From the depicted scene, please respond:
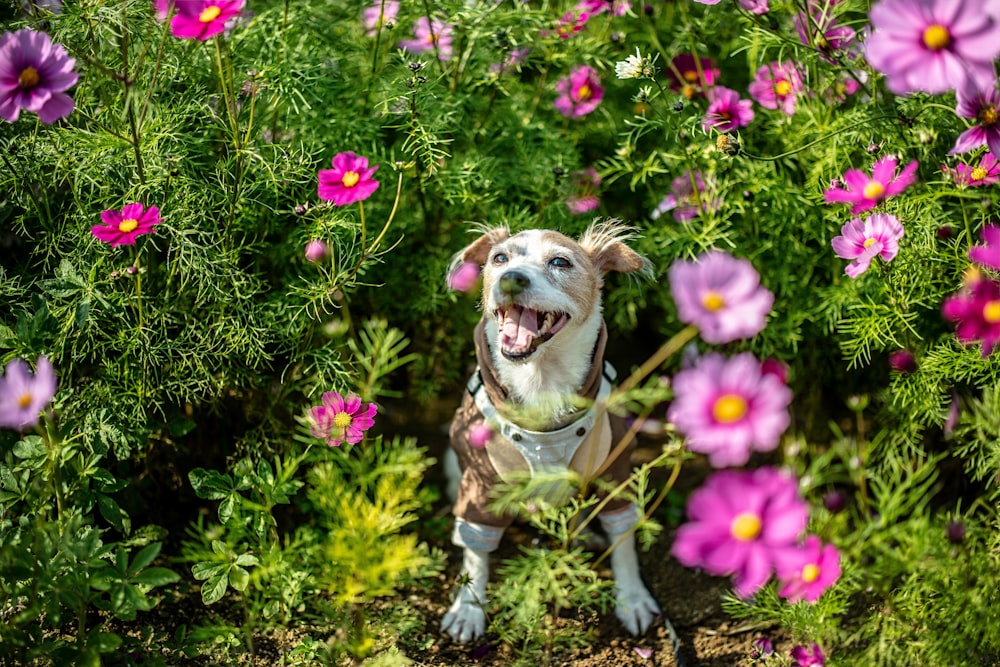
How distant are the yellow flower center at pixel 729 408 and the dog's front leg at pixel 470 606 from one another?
1361mm

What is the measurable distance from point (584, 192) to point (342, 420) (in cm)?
142

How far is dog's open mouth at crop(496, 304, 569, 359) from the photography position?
7.30 feet

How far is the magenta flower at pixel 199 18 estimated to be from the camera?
71.5 inches

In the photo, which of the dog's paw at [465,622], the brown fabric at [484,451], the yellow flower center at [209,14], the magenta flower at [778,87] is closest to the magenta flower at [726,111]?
the magenta flower at [778,87]

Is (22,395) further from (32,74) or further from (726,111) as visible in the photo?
(726,111)

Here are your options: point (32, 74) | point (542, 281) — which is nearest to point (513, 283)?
point (542, 281)

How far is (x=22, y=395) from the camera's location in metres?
1.60

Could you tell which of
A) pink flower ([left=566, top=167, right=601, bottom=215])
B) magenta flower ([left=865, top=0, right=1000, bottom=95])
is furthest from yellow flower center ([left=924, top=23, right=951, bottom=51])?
pink flower ([left=566, top=167, right=601, bottom=215])

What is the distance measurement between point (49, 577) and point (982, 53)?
2090 mm

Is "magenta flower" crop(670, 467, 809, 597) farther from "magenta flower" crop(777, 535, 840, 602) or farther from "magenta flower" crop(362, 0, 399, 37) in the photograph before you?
"magenta flower" crop(362, 0, 399, 37)

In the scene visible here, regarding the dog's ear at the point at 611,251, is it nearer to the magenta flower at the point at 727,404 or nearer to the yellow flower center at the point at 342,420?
the yellow flower center at the point at 342,420

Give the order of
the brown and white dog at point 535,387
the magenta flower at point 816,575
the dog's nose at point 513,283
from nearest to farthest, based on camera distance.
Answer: the magenta flower at point 816,575, the dog's nose at point 513,283, the brown and white dog at point 535,387

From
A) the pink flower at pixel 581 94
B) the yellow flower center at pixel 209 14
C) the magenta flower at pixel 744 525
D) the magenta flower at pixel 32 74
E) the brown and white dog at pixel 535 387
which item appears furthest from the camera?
the pink flower at pixel 581 94

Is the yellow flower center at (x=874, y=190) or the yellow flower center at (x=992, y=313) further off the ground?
the yellow flower center at (x=874, y=190)
